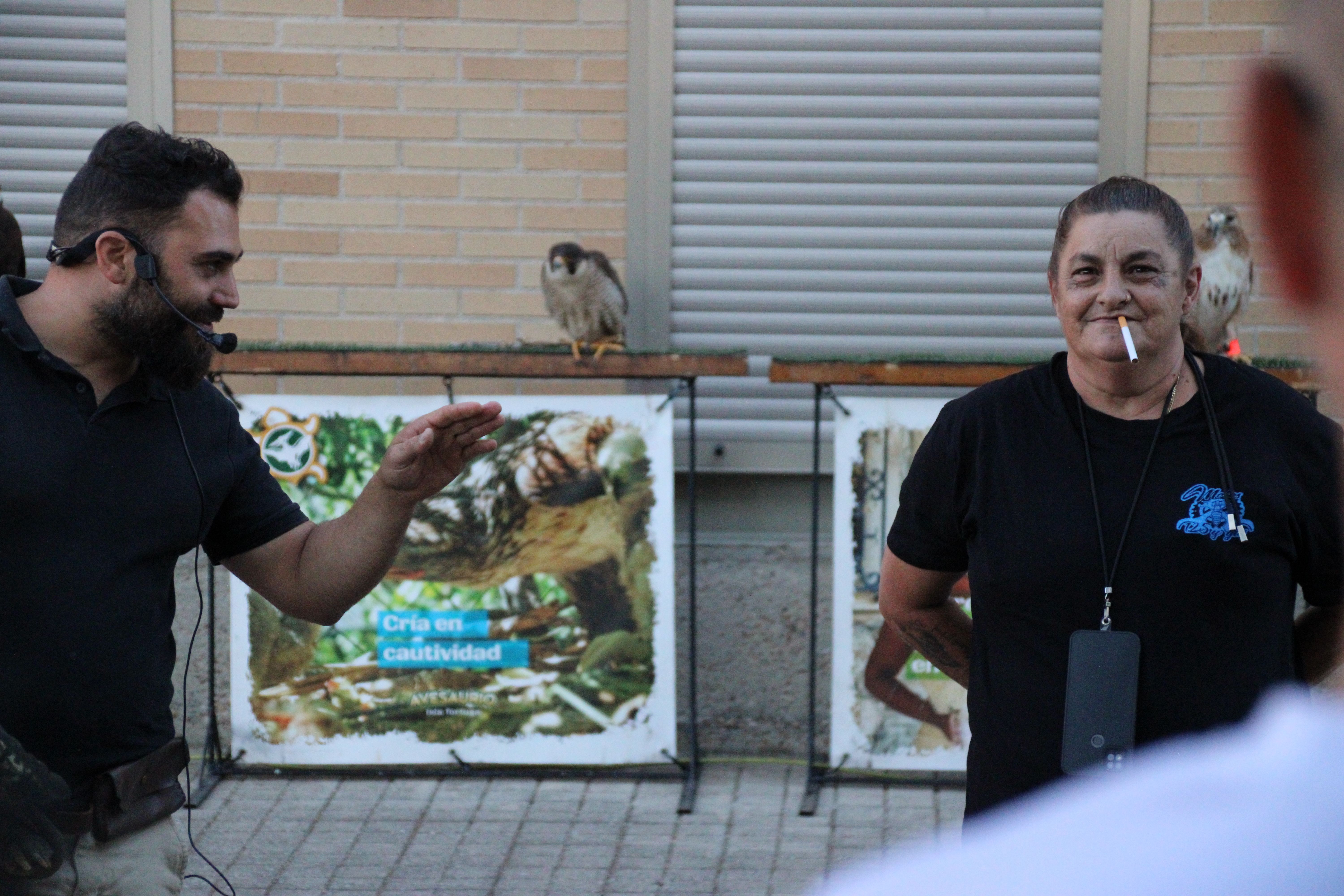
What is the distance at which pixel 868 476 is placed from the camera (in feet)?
16.9

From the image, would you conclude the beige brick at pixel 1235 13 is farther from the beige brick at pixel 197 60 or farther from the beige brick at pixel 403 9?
the beige brick at pixel 197 60

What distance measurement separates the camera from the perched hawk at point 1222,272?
5.19 m

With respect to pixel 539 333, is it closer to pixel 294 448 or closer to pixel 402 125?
pixel 402 125

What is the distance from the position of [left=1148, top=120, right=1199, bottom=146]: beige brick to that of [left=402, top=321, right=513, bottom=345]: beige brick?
9.57 feet

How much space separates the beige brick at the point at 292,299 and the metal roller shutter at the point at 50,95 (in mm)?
945

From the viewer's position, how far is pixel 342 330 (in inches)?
243

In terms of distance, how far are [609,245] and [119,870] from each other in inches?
156

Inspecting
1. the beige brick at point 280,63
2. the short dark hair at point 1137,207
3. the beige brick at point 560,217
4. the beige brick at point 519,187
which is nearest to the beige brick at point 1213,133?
the beige brick at point 560,217

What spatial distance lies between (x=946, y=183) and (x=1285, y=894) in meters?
5.79

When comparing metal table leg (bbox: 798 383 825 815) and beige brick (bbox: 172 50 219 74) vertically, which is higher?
beige brick (bbox: 172 50 219 74)

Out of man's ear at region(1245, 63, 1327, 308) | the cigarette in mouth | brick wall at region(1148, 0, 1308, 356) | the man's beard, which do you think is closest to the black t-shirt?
the cigarette in mouth

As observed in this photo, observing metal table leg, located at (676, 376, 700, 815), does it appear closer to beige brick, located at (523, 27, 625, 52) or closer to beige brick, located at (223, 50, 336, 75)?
beige brick, located at (523, 27, 625, 52)

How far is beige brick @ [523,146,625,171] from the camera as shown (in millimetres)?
6074

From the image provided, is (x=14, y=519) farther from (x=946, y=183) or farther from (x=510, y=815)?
(x=946, y=183)
